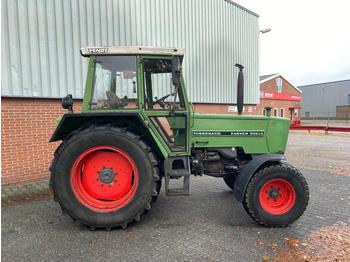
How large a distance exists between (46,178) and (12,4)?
13.0ft

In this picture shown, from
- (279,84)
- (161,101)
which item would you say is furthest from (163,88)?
(279,84)

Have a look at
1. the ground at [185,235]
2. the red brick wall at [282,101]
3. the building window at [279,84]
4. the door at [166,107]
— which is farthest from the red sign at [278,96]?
the door at [166,107]

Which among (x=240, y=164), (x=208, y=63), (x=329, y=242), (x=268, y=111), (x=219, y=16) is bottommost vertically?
(x=329, y=242)

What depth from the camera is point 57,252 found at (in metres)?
3.21

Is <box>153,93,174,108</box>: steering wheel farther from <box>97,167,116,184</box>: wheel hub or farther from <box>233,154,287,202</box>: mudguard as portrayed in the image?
<box>233,154,287,202</box>: mudguard

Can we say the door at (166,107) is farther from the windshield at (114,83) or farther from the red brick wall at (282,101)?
the red brick wall at (282,101)

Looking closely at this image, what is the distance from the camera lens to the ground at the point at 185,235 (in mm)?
3137

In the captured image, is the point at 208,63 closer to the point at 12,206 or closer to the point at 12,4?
the point at 12,4

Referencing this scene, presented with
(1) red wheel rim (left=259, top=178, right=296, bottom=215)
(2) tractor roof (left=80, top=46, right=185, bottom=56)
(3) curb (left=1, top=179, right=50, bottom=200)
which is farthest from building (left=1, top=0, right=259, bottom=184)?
(1) red wheel rim (left=259, top=178, right=296, bottom=215)

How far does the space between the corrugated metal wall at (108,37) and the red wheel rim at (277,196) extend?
5203mm

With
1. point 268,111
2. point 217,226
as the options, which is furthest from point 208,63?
point 217,226

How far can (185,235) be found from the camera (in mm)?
3609

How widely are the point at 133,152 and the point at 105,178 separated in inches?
25.0

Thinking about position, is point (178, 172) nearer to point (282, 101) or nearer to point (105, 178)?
point (105, 178)
